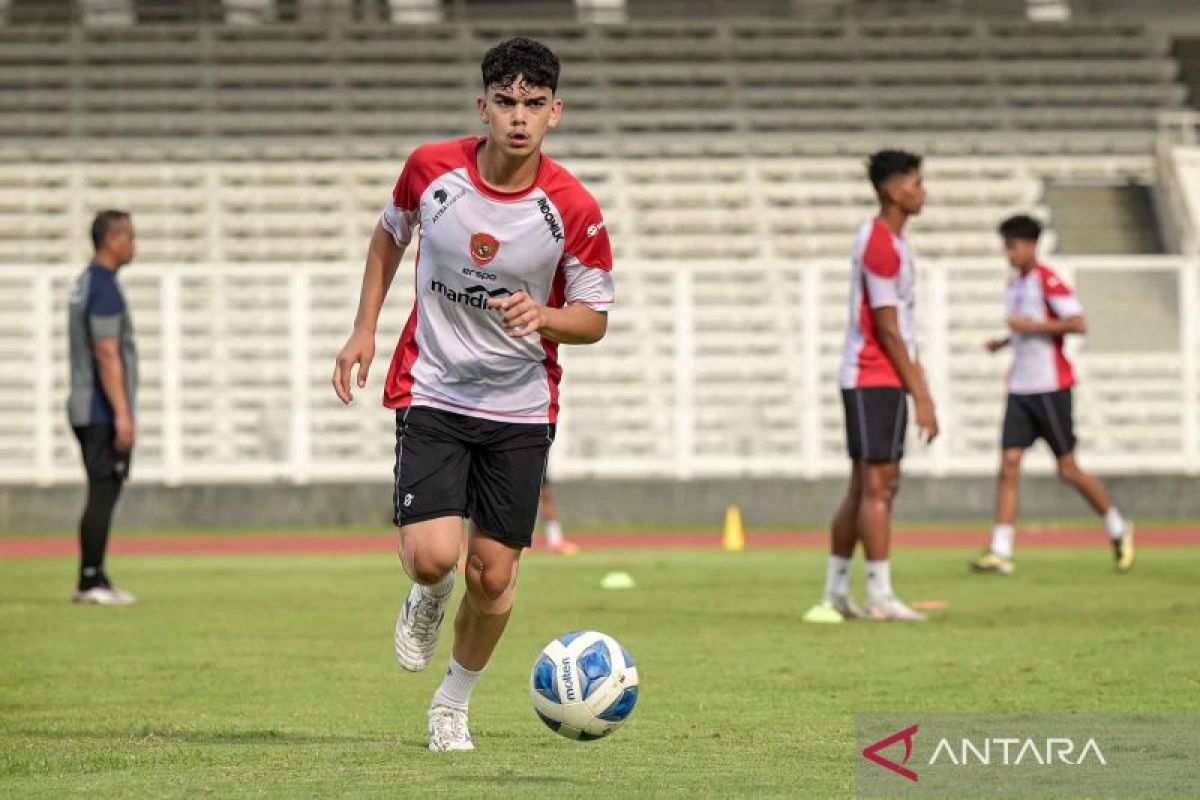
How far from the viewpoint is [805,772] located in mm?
6445

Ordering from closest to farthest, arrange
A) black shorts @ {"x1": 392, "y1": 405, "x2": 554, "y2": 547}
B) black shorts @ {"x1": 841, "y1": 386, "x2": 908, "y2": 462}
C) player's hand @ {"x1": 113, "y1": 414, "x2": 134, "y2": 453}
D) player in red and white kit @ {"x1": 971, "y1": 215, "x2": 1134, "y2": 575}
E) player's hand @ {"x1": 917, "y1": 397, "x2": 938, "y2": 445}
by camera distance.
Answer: black shorts @ {"x1": 392, "y1": 405, "x2": 554, "y2": 547} < player's hand @ {"x1": 917, "y1": 397, "x2": 938, "y2": 445} < black shorts @ {"x1": 841, "y1": 386, "x2": 908, "y2": 462} < player's hand @ {"x1": 113, "y1": 414, "x2": 134, "y2": 453} < player in red and white kit @ {"x1": 971, "y1": 215, "x2": 1134, "y2": 575}

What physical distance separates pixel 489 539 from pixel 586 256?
36.6 inches

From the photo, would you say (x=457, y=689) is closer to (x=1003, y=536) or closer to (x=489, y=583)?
(x=489, y=583)

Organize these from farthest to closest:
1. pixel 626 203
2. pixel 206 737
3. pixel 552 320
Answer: pixel 626 203 < pixel 206 737 < pixel 552 320

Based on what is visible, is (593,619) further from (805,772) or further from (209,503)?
(209,503)

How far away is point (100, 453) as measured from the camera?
43.8ft

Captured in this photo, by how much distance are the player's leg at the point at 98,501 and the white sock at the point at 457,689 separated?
6604 mm

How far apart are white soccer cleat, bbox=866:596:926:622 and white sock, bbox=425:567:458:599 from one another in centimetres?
519

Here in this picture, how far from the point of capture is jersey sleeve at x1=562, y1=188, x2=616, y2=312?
6.86 meters

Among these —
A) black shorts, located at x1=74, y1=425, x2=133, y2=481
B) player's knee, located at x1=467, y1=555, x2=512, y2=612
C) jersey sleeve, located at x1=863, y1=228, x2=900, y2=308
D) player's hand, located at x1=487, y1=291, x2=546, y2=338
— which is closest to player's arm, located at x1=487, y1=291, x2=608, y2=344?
player's hand, located at x1=487, y1=291, x2=546, y2=338

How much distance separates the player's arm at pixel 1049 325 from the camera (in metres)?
15.5

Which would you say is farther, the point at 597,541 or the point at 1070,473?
the point at 597,541

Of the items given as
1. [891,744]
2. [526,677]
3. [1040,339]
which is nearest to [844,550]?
[526,677]

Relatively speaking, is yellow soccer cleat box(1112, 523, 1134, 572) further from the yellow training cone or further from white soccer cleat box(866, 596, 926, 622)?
white soccer cleat box(866, 596, 926, 622)
